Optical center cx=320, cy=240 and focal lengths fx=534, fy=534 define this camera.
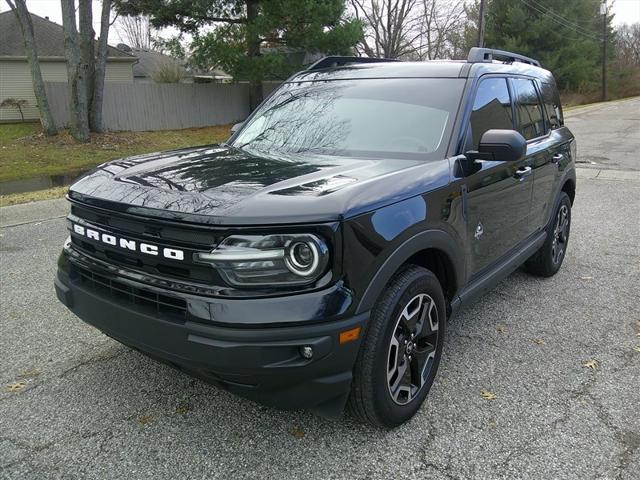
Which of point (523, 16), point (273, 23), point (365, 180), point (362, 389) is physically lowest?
point (362, 389)

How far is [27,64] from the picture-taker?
85.8ft

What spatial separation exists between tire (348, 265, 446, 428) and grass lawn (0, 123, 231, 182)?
12177 millimetres

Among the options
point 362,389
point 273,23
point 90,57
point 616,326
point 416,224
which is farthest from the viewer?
point 273,23

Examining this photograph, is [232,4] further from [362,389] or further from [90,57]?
[362,389]

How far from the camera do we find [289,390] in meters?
2.27

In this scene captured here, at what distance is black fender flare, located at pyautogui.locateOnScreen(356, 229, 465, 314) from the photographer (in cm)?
235

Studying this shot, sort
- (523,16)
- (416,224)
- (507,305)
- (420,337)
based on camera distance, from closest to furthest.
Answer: (416,224), (420,337), (507,305), (523,16)

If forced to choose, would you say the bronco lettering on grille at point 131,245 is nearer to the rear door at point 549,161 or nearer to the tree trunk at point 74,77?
the rear door at point 549,161

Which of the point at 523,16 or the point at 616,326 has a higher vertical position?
the point at 523,16

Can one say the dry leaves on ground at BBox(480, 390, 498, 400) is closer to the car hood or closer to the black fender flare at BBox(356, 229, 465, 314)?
the black fender flare at BBox(356, 229, 465, 314)

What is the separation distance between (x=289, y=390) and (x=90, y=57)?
18.1 meters

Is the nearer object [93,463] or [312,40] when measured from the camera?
[93,463]

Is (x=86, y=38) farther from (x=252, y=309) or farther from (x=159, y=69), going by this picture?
(x=252, y=309)

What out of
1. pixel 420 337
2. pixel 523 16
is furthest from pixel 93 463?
pixel 523 16
